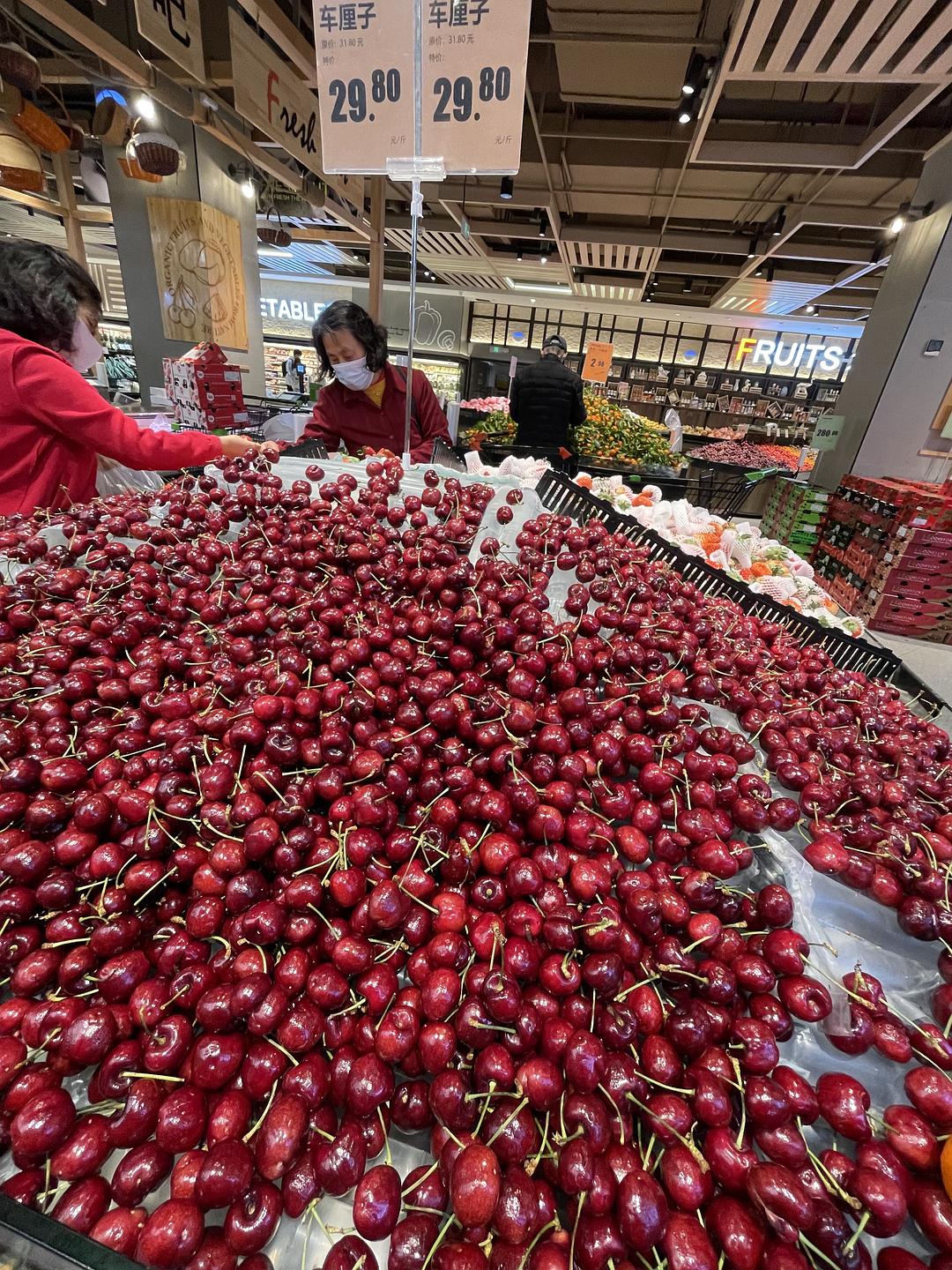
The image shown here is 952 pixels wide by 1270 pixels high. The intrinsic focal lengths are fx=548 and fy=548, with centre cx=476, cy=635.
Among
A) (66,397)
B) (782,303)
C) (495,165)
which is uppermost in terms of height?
(782,303)

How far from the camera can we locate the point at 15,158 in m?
3.95

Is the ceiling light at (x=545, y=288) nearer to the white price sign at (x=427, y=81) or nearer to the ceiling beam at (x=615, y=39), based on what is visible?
the ceiling beam at (x=615, y=39)

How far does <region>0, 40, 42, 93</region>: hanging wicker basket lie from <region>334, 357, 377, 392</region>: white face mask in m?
2.59

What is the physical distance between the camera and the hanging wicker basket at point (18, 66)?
10.1 ft

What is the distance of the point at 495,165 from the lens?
161cm

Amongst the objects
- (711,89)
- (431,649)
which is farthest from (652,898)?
(711,89)

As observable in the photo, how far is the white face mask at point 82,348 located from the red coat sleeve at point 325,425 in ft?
3.63

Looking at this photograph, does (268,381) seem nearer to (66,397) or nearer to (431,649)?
(66,397)

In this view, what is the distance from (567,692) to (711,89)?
15.9 feet

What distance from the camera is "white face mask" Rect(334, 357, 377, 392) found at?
9.48 ft

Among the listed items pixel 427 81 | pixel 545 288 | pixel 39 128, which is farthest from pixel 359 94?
pixel 545 288

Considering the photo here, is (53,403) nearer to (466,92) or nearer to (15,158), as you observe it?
(466,92)

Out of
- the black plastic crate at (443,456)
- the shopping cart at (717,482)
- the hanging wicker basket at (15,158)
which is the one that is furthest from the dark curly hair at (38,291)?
the shopping cart at (717,482)

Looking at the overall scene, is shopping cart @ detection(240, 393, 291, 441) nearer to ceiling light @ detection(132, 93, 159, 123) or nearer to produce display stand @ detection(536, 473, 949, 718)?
ceiling light @ detection(132, 93, 159, 123)
